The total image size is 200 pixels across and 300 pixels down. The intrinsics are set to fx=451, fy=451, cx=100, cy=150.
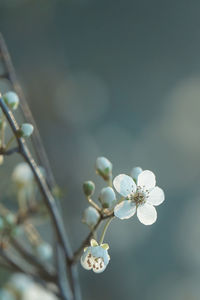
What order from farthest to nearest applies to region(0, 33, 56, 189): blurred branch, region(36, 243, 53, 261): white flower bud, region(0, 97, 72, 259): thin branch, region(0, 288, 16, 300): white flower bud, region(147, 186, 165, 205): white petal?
region(0, 288, 16, 300): white flower bud → region(36, 243, 53, 261): white flower bud → region(0, 33, 56, 189): blurred branch → region(147, 186, 165, 205): white petal → region(0, 97, 72, 259): thin branch

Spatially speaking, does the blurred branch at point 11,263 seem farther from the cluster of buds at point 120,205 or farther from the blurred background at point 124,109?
the blurred background at point 124,109

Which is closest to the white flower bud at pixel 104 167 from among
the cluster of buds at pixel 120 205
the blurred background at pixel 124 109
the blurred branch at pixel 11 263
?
the cluster of buds at pixel 120 205

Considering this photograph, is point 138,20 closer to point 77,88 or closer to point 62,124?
point 77,88

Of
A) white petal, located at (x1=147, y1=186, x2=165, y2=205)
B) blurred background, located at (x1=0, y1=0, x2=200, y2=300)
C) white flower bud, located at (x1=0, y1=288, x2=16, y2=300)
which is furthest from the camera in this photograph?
blurred background, located at (x1=0, y1=0, x2=200, y2=300)

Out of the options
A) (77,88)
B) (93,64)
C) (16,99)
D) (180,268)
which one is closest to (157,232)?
(180,268)

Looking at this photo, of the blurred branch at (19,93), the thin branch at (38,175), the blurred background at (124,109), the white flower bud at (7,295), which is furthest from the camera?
the blurred background at (124,109)

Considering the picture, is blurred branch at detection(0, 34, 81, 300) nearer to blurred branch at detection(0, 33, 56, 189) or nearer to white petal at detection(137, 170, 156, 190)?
blurred branch at detection(0, 33, 56, 189)

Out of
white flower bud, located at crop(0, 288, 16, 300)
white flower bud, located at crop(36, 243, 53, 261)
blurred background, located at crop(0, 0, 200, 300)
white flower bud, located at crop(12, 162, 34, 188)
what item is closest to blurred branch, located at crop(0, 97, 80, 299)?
white flower bud, located at crop(36, 243, 53, 261)

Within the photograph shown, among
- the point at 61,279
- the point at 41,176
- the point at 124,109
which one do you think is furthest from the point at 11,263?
the point at 124,109
